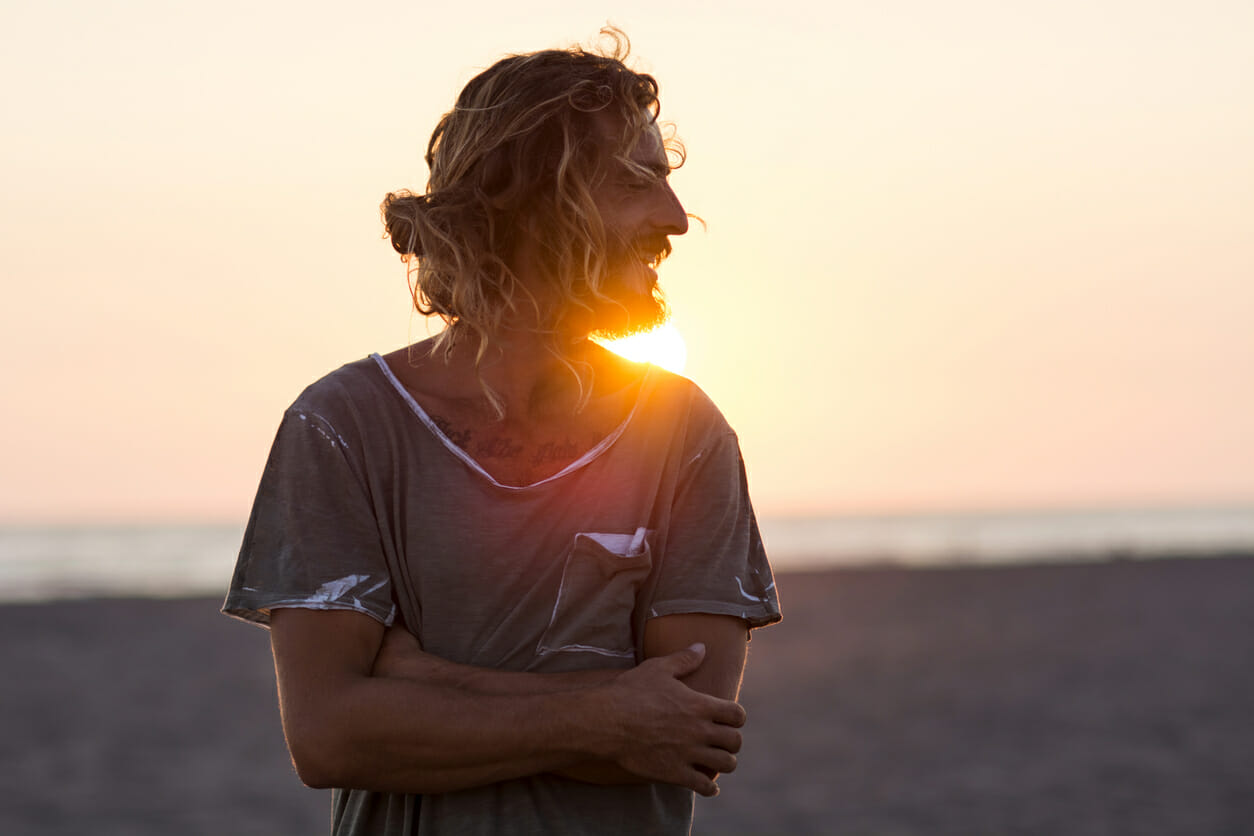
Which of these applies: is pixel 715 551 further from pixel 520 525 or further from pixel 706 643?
pixel 520 525

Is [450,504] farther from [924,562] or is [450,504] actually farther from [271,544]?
[924,562]

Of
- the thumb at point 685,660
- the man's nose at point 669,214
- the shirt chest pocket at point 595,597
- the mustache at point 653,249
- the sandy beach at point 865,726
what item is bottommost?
the sandy beach at point 865,726

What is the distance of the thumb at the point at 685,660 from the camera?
262 cm

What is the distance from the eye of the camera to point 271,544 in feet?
8.65

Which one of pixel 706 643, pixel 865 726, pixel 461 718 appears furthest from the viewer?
pixel 865 726

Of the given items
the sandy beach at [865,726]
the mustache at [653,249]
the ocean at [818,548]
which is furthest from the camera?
the ocean at [818,548]

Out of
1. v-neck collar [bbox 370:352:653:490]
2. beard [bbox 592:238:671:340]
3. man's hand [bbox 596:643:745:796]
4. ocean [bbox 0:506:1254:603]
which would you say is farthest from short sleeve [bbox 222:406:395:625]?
ocean [bbox 0:506:1254:603]

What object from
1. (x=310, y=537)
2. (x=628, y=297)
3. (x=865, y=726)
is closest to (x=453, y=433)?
(x=310, y=537)

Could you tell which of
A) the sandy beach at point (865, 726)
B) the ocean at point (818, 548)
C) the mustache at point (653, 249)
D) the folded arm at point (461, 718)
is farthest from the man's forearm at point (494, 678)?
the ocean at point (818, 548)

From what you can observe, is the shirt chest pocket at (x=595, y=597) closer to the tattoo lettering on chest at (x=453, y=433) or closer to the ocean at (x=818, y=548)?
the tattoo lettering on chest at (x=453, y=433)

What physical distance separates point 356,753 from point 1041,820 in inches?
315

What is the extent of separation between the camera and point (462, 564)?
2639 mm

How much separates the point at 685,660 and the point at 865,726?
1057 centimetres

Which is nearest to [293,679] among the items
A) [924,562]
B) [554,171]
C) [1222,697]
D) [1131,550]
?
[554,171]
